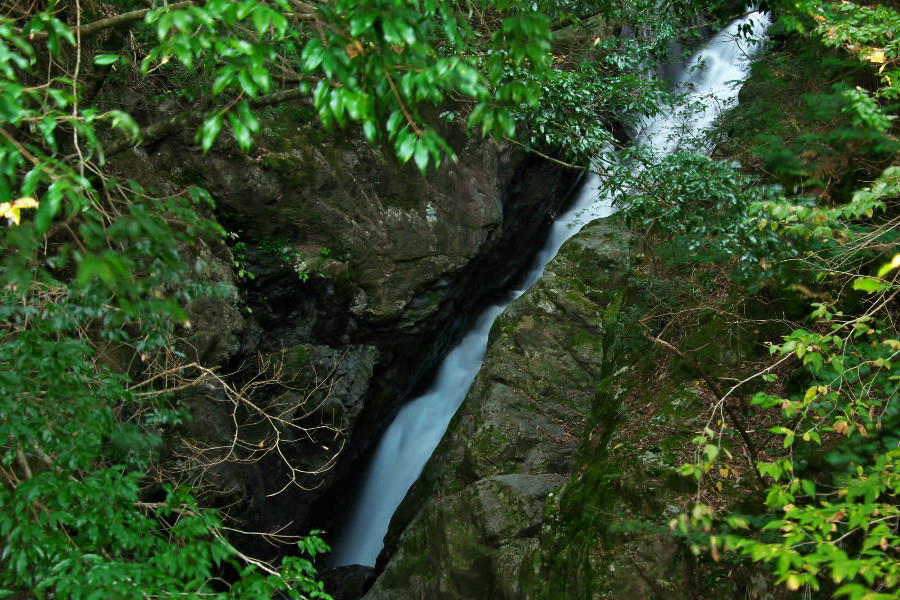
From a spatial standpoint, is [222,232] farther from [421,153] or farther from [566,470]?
[566,470]

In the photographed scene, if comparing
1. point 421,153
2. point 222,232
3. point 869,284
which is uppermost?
point 869,284

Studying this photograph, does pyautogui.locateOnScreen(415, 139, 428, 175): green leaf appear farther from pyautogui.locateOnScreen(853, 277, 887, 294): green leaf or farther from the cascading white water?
the cascading white water

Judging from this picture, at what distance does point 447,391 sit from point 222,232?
8.85 metres

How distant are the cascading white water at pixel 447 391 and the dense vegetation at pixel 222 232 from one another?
4.49 m

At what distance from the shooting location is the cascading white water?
973 cm

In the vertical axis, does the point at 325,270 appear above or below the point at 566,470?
above

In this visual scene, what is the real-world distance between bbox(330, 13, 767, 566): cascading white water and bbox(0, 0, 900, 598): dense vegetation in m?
4.49

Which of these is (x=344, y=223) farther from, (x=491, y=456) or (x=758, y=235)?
(x=758, y=235)

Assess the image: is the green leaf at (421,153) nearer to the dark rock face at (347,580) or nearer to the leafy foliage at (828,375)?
the leafy foliage at (828,375)

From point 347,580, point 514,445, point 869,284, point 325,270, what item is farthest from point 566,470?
point 869,284

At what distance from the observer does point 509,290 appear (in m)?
12.4

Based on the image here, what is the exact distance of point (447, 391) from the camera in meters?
11.0

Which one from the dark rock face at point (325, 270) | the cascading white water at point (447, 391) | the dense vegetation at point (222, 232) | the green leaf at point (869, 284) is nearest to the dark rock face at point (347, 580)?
the cascading white water at point (447, 391)

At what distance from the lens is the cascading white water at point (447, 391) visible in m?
9.73
